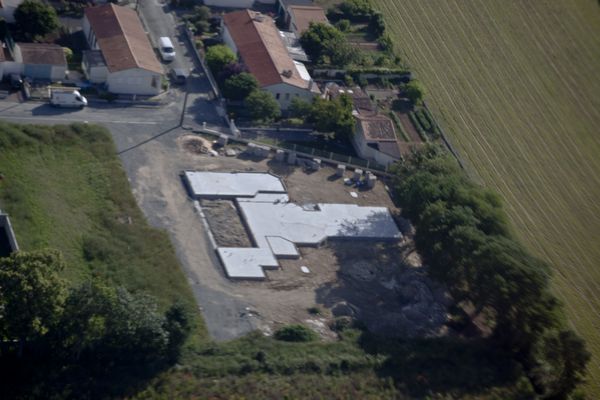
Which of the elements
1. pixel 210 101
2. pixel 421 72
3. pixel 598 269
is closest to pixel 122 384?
pixel 210 101

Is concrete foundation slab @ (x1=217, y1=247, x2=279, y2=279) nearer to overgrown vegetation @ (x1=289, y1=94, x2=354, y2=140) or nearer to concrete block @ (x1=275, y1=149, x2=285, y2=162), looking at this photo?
concrete block @ (x1=275, y1=149, x2=285, y2=162)

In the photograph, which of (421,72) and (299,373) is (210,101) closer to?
(421,72)

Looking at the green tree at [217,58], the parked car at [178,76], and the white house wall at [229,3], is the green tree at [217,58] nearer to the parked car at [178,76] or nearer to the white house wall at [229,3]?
the parked car at [178,76]

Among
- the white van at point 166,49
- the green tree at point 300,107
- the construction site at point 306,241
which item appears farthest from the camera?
the white van at point 166,49

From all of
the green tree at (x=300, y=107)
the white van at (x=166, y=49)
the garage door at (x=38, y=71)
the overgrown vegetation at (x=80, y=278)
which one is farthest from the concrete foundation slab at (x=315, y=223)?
the white van at (x=166, y=49)

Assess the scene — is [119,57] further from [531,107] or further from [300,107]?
[531,107]

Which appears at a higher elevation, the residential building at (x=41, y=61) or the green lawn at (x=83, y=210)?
the residential building at (x=41, y=61)

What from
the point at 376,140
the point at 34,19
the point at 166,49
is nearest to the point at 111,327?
the point at 376,140
